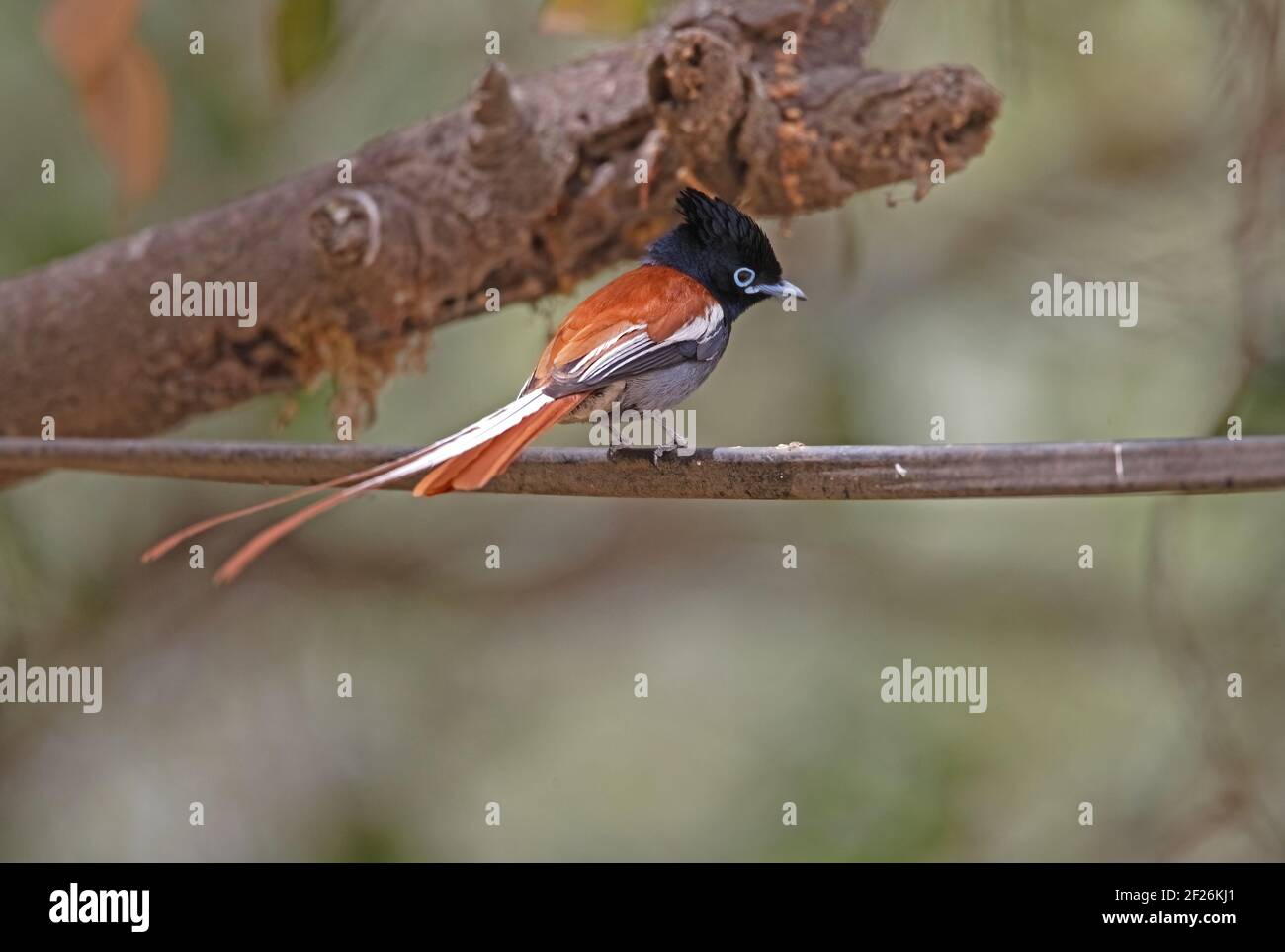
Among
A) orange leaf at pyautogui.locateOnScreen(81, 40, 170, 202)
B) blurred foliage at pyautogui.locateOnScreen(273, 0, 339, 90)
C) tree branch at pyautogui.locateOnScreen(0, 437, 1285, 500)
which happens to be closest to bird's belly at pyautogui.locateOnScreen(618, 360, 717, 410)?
tree branch at pyautogui.locateOnScreen(0, 437, 1285, 500)

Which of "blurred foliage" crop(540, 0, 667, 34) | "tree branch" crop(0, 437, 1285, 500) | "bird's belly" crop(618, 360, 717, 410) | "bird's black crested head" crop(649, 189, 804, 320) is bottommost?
"tree branch" crop(0, 437, 1285, 500)

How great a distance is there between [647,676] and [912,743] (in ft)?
3.57

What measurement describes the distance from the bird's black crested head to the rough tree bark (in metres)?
0.18

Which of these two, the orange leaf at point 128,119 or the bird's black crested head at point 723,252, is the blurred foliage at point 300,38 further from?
the bird's black crested head at point 723,252

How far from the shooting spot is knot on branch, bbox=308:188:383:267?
2.89 m

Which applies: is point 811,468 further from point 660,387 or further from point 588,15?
point 588,15

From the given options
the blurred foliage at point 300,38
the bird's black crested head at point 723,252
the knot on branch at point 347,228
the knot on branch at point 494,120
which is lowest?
the bird's black crested head at point 723,252

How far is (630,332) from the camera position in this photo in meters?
2.48

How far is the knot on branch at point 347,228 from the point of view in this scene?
289 centimetres

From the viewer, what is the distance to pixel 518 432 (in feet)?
6.64

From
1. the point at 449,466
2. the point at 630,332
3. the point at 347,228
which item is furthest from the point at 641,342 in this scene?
the point at 347,228

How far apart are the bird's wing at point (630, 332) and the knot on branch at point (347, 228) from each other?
1.95 feet

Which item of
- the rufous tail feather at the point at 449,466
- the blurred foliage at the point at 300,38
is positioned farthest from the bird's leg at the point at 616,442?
the blurred foliage at the point at 300,38

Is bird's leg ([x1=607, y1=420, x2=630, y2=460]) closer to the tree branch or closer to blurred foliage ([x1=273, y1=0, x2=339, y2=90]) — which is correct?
the tree branch
